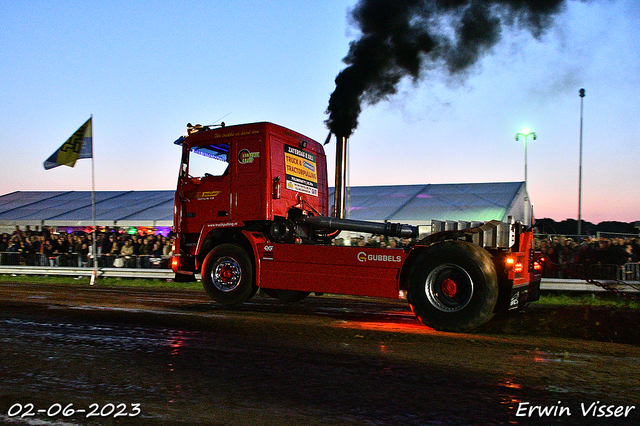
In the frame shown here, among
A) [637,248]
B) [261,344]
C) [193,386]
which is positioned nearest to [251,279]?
[261,344]

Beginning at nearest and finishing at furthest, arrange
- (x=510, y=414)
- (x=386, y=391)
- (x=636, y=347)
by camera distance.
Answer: (x=510, y=414) → (x=386, y=391) → (x=636, y=347)

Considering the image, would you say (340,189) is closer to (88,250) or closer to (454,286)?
(454,286)

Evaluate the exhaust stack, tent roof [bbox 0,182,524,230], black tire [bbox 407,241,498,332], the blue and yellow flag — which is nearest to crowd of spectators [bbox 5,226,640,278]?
the blue and yellow flag

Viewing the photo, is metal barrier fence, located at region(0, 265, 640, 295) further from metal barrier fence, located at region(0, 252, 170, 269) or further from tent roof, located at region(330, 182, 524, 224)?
tent roof, located at region(330, 182, 524, 224)

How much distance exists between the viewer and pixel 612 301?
12.6 m

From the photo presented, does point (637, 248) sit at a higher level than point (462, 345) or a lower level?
higher

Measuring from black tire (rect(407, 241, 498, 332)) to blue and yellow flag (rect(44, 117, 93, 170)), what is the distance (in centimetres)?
1432

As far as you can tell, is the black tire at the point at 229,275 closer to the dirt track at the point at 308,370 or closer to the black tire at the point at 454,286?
the dirt track at the point at 308,370

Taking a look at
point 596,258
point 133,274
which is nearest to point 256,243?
point 596,258

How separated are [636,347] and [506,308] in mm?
1664

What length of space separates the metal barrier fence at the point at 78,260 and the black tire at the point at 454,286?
1267cm

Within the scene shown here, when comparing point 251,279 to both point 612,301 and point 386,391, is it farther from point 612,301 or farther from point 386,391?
point 612,301

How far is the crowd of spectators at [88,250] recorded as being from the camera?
19.3 meters

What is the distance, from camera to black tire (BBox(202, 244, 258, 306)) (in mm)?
9984
